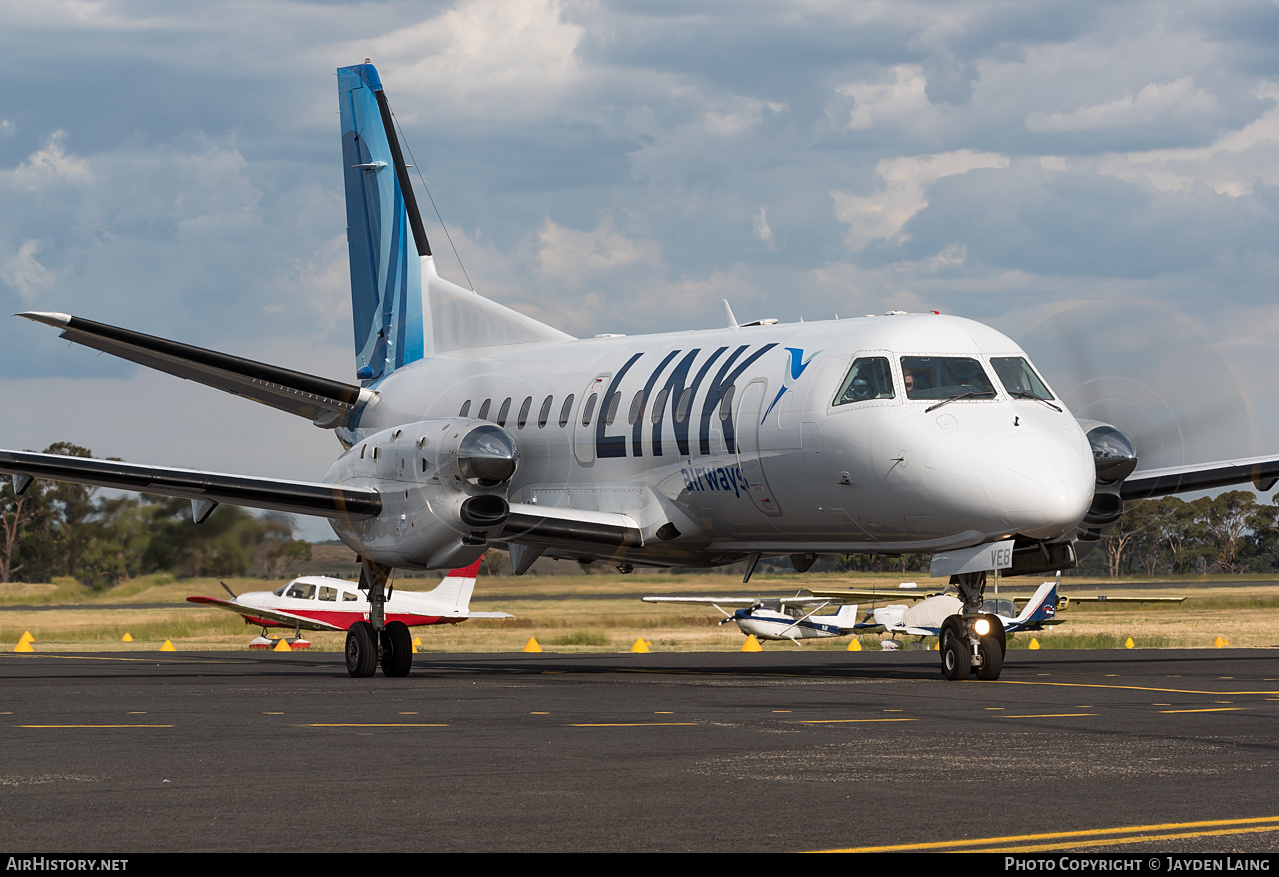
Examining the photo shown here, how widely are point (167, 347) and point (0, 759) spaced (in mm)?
10670

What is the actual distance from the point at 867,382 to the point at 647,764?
853 centimetres

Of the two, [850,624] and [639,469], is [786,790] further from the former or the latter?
[850,624]

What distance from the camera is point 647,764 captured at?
1094 centimetres

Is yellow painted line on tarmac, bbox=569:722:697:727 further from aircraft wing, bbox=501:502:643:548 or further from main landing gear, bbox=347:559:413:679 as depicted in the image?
main landing gear, bbox=347:559:413:679

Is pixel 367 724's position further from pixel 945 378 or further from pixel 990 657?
pixel 945 378

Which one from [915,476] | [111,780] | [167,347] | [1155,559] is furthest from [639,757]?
[1155,559]

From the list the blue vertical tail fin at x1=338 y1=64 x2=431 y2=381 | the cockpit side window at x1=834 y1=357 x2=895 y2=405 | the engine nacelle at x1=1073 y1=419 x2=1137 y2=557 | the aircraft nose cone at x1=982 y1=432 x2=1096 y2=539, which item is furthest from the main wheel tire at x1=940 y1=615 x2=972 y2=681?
the blue vertical tail fin at x1=338 y1=64 x2=431 y2=381

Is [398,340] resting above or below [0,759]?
above

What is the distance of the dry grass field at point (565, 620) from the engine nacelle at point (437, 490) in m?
5.39

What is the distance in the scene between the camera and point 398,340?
27.8 meters

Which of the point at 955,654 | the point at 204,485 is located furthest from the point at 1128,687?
the point at 204,485

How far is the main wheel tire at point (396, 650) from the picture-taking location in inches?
850

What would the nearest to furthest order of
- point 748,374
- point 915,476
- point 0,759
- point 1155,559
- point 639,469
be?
point 0,759, point 915,476, point 748,374, point 639,469, point 1155,559

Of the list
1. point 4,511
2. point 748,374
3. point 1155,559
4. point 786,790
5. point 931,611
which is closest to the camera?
point 786,790
